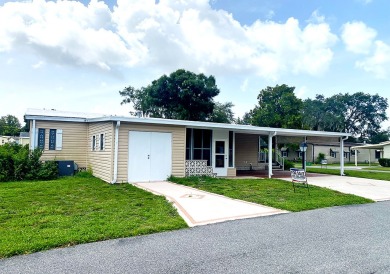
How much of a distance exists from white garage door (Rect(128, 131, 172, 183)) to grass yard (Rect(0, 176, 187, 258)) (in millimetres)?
2458

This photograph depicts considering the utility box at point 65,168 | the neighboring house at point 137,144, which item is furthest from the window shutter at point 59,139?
the utility box at point 65,168

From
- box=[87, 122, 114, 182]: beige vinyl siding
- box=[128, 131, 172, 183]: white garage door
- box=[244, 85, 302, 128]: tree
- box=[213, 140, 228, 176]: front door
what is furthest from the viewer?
box=[244, 85, 302, 128]: tree

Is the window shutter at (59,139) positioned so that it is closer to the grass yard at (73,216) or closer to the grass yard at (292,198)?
the grass yard at (73,216)

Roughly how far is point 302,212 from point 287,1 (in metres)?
11.7

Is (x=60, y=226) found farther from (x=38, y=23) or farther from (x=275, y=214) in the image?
(x=38, y=23)

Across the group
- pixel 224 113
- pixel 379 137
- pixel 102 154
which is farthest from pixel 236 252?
pixel 379 137

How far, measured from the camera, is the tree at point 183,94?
3102 cm

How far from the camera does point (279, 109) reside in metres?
43.3

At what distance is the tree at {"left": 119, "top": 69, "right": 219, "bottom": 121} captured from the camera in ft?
102

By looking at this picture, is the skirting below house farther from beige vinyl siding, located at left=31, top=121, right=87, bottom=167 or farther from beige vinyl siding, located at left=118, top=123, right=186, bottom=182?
beige vinyl siding, located at left=31, top=121, right=87, bottom=167

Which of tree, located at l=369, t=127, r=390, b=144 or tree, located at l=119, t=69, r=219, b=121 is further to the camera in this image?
tree, located at l=369, t=127, r=390, b=144

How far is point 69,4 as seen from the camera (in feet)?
39.0

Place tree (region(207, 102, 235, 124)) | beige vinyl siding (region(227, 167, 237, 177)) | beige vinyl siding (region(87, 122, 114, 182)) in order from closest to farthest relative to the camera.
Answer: beige vinyl siding (region(87, 122, 114, 182)) → beige vinyl siding (region(227, 167, 237, 177)) → tree (region(207, 102, 235, 124))

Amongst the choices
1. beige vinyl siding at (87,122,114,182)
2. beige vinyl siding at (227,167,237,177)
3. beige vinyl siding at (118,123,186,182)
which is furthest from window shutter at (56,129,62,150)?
beige vinyl siding at (227,167,237,177)
